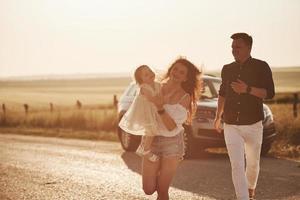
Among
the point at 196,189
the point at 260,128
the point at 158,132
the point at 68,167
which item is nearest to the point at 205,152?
the point at 68,167

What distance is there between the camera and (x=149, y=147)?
6.36m

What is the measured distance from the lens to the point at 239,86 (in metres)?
7.30

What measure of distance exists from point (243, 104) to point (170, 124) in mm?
1472

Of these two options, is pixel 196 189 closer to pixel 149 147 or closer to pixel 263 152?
pixel 149 147

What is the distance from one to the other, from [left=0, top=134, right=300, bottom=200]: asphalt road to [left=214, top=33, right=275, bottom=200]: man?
1119 mm

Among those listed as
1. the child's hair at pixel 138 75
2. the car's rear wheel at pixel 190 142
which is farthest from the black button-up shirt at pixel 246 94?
the car's rear wheel at pixel 190 142

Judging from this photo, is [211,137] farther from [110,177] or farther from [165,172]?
[165,172]

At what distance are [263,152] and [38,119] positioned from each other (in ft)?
56.0

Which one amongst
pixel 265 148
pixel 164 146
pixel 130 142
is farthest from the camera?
pixel 130 142

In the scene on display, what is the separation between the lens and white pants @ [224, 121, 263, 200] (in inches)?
288

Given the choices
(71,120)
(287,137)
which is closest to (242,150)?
(287,137)

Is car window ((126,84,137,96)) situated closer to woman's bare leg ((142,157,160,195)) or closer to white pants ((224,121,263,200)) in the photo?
white pants ((224,121,263,200))

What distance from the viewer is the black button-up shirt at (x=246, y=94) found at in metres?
7.38

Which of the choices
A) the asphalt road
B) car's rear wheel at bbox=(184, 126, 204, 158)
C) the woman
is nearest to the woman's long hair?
the woman
